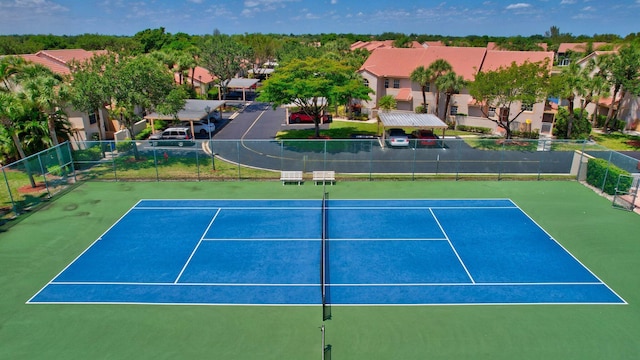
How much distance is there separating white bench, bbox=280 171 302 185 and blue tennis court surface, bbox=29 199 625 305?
381 centimetres

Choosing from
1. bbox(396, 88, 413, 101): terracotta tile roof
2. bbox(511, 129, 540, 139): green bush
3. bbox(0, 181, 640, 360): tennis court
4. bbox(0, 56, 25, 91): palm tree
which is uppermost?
bbox(0, 56, 25, 91): palm tree

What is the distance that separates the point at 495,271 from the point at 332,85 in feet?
74.1

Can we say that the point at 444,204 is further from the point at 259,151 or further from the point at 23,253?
the point at 23,253

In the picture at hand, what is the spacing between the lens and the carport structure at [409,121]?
3678 centimetres

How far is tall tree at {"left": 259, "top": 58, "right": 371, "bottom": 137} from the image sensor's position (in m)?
35.2

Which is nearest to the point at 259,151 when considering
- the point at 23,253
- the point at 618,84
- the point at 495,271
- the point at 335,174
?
the point at 335,174

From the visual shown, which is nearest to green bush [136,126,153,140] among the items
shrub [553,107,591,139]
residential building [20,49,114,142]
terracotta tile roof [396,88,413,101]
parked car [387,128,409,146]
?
residential building [20,49,114,142]

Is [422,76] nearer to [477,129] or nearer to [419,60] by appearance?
[419,60]

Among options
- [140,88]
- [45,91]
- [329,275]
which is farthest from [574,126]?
[45,91]

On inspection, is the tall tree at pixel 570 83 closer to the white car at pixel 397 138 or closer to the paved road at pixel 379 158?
the paved road at pixel 379 158

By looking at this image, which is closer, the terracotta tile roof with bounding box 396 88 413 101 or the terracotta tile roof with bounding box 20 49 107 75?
the terracotta tile roof with bounding box 20 49 107 75

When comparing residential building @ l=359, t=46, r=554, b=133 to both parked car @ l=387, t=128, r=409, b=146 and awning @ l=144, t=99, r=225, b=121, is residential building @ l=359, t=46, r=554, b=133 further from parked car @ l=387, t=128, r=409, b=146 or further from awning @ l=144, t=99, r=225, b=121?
awning @ l=144, t=99, r=225, b=121

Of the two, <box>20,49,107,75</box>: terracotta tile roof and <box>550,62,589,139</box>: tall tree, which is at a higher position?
<box>20,49,107,75</box>: terracotta tile roof

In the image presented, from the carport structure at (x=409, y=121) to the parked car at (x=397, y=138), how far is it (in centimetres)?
63
